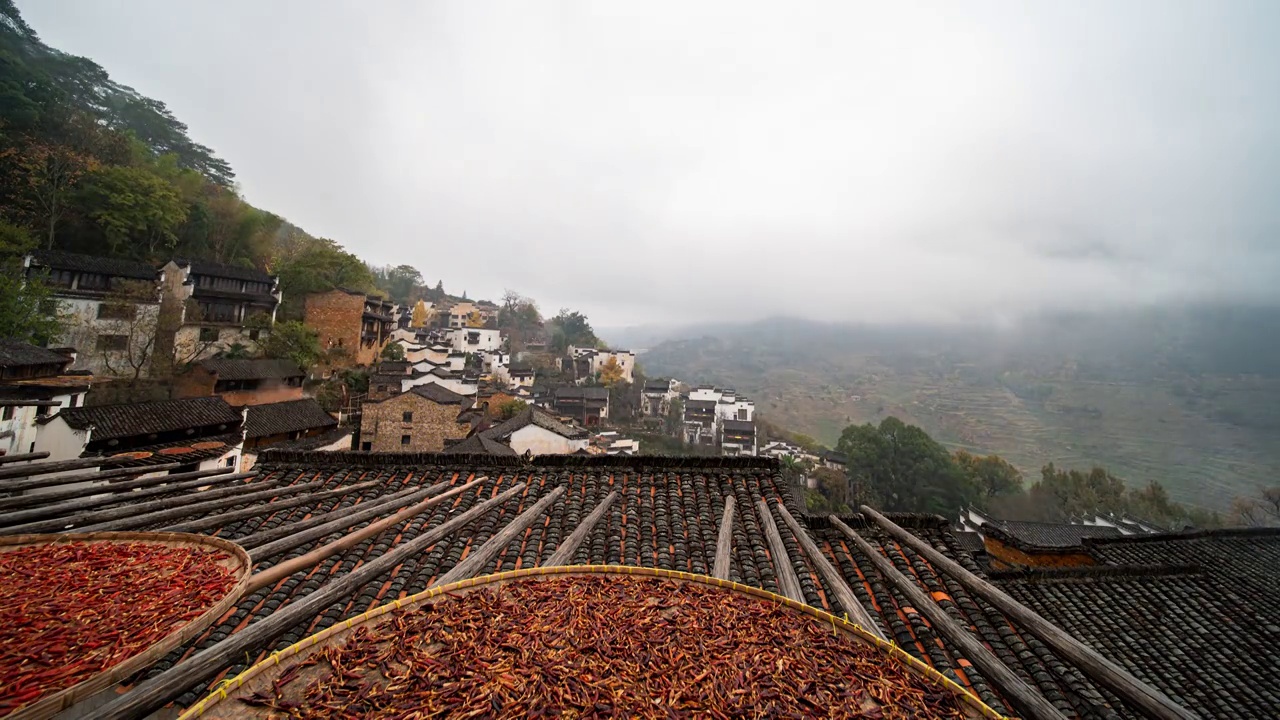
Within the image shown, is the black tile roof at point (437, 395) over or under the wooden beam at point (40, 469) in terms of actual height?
under

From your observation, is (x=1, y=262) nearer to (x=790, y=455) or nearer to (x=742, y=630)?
(x=742, y=630)

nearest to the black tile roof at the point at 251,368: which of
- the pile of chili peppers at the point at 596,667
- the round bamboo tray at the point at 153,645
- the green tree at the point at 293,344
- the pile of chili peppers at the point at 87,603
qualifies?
the green tree at the point at 293,344

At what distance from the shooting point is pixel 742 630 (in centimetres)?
246

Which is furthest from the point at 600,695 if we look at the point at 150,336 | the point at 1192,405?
the point at 1192,405

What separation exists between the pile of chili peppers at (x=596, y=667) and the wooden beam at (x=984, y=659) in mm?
548


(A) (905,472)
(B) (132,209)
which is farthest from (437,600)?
(A) (905,472)

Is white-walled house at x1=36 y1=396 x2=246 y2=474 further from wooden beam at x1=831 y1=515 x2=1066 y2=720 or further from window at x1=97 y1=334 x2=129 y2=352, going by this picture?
wooden beam at x1=831 y1=515 x2=1066 y2=720

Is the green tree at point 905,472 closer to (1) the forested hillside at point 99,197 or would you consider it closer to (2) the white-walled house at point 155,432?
(2) the white-walled house at point 155,432

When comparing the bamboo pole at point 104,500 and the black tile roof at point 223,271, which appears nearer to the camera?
the bamboo pole at point 104,500

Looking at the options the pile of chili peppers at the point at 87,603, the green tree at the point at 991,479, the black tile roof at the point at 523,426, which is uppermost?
the pile of chili peppers at the point at 87,603

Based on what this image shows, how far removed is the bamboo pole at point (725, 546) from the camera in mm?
3370

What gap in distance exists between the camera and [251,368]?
70.4 ft

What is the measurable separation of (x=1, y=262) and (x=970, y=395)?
393 feet

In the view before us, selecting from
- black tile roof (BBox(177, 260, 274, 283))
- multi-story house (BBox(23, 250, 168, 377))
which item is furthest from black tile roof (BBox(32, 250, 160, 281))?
black tile roof (BBox(177, 260, 274, 283))
